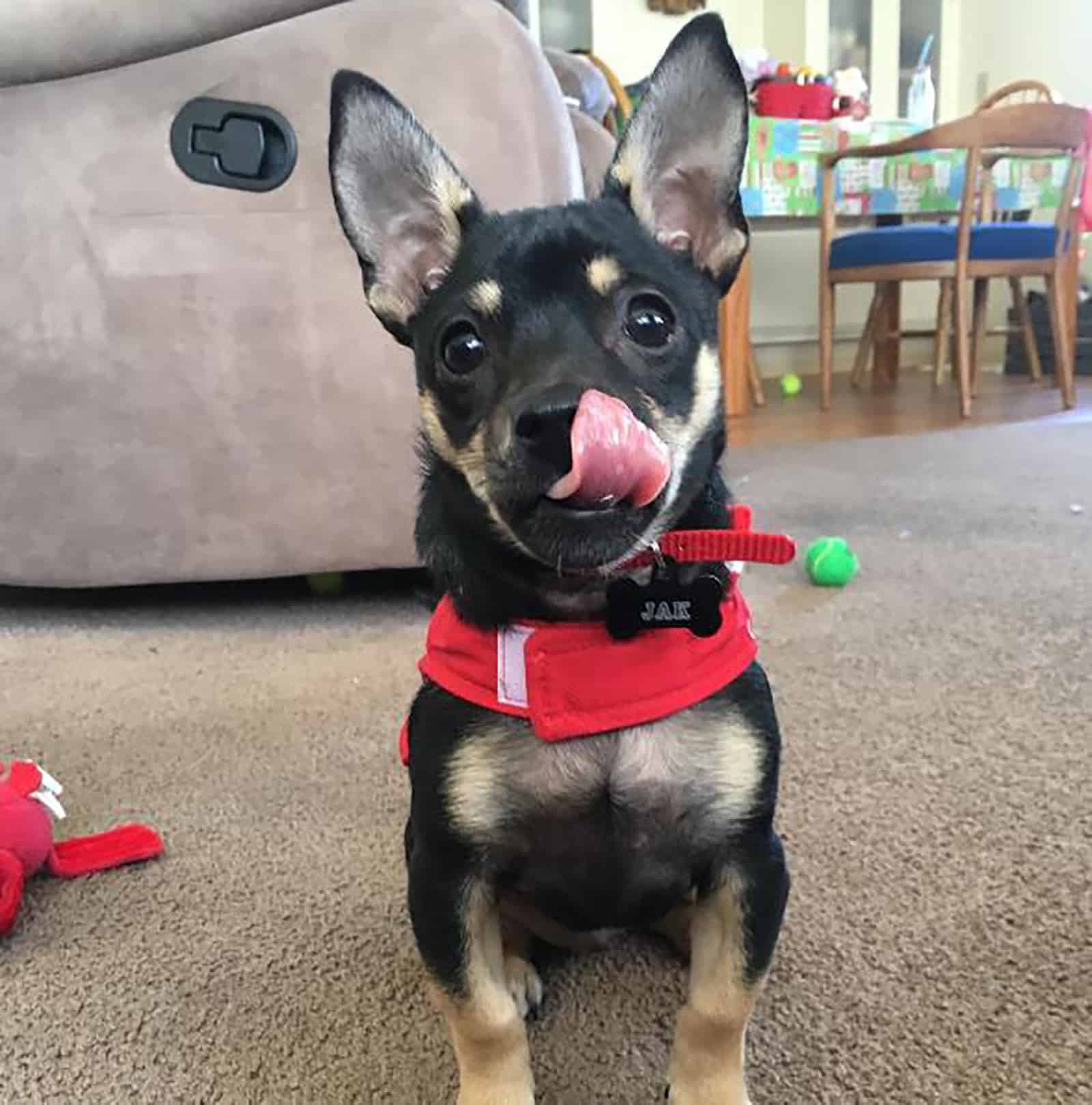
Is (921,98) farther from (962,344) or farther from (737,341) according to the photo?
(962,344)

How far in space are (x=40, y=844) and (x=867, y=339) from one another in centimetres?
578

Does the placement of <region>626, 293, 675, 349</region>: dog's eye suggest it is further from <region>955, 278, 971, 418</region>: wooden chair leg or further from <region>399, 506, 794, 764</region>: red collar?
<region>955, 278, 971, 418</region>: wooden chair leg

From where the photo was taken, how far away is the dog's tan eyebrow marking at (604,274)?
881 mm

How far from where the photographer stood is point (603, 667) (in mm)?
844

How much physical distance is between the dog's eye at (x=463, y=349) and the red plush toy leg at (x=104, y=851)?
622 millimetres

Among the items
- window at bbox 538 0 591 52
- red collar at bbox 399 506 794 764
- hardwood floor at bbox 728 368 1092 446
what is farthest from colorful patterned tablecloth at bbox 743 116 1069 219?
red collar at bbox 399 506 794 764

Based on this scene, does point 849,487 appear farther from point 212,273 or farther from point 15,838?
point 15,838

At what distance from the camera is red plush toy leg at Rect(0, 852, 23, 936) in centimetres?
105

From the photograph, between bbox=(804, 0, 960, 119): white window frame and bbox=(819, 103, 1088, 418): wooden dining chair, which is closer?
bbox=(819, 103, 1088, 418): wooden dining chair

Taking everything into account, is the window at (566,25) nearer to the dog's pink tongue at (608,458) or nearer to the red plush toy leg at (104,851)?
the red plush toy leg at (104,851)

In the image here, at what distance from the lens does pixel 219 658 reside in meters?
1.88

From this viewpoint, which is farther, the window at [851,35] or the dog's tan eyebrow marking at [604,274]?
the window at [851,35]

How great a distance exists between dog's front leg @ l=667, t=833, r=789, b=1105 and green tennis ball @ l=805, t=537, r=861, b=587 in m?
1.30

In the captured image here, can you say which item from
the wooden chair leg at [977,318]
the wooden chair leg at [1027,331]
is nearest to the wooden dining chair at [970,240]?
the wooden chair leg at [977,318]
